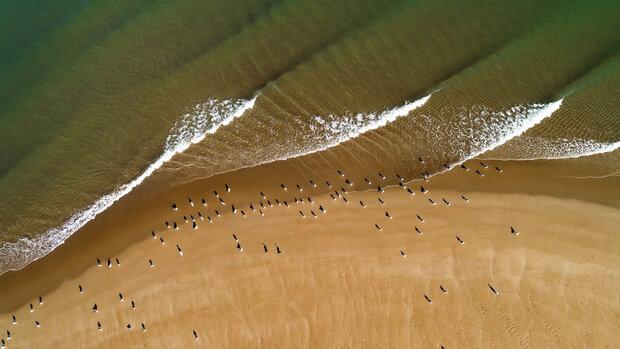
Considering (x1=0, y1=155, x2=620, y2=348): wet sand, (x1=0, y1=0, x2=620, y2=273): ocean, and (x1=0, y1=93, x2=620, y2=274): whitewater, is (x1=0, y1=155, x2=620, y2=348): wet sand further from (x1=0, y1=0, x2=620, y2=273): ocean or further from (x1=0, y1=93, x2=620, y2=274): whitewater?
(x1=0, y1=0, x2=620, y2=273): ocean

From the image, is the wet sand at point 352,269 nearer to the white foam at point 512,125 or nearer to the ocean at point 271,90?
the white foam at point 512,125

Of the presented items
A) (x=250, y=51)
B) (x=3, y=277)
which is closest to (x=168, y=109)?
(x=250, y=51)

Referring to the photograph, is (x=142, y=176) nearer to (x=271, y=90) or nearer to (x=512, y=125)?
(x=271, y=90)

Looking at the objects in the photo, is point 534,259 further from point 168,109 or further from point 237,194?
point 168,109

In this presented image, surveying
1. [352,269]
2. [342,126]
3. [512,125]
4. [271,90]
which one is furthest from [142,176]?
[512,125]

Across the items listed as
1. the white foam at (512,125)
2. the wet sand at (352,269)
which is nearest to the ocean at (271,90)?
the white foam at (512,125)
